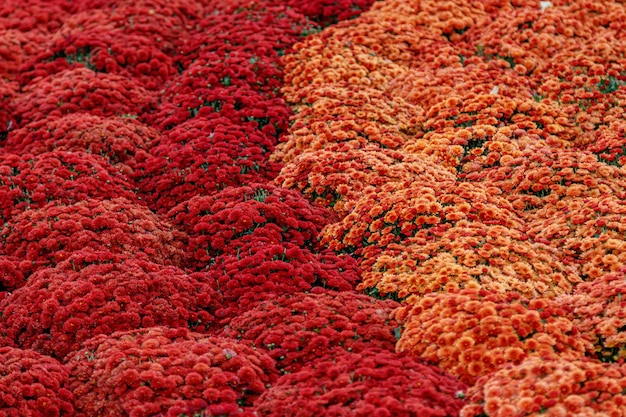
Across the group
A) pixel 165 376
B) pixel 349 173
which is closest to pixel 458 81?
pixel 349 173

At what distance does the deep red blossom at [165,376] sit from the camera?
7613mm

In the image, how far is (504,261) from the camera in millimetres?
8961

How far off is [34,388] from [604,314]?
15.5ft

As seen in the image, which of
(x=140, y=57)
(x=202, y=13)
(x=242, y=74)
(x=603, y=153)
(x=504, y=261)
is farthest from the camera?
(x=202, y=13)

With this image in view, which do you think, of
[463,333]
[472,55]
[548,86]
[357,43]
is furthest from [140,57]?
[463,333]

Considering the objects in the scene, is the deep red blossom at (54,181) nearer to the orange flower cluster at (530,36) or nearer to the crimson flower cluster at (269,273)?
the crimson flower cluster at (269,273)

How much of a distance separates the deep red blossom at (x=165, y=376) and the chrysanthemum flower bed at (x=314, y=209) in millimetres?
24

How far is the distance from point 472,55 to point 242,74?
304 cm

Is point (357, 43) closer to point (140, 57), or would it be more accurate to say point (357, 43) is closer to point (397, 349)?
point (140, 57)

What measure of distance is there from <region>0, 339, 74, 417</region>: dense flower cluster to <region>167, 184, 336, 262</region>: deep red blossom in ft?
7.48

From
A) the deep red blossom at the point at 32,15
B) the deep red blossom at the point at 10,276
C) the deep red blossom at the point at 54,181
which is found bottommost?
the deep red blossom at the point at 10,276

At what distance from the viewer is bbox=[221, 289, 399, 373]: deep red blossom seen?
8.20 m

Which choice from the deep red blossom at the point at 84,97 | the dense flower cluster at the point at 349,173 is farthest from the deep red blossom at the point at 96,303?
the deep red blossom at the point at 84,97

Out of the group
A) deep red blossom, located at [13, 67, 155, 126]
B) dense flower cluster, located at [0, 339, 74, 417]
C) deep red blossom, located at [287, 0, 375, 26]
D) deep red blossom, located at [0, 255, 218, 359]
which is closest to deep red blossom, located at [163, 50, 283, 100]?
deep red blossom, located at [13, 67, 155, 126]
